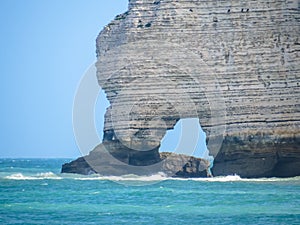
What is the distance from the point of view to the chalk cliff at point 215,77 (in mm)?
42062

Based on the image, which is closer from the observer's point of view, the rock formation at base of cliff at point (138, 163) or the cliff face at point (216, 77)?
the cliff face at point (216, 77)

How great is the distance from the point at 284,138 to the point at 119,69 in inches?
301

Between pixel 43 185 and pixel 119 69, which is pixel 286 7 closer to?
pixel 119 69

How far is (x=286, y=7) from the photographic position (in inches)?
1699

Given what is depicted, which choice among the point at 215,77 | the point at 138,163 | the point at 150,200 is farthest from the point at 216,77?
the point at 150,200

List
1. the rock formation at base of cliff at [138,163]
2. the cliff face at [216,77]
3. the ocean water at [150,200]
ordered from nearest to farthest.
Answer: the ocean water at [150,200] → the cliff face at [216,77] → the rock formation at base of cliff at [138,163]

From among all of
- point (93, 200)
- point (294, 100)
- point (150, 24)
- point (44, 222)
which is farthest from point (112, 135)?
point (44, 222)

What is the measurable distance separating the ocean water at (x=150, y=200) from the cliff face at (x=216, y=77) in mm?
1607

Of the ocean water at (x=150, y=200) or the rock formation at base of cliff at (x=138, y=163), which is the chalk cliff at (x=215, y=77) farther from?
the ocean water at (x=150, y=200)

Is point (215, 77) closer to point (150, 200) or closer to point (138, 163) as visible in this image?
point (138, 163)

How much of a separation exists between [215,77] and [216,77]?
0.05 meters

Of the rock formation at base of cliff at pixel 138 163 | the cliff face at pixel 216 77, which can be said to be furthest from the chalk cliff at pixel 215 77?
the rock formation at base of cliff at pixel 138 163

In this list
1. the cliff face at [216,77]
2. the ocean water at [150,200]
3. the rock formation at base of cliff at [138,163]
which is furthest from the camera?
the rock formation at base of cliff at [138,163]

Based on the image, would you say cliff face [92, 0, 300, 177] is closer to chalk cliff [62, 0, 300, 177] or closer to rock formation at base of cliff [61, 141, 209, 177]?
chalk cliff [62, 0, 300, 177]
